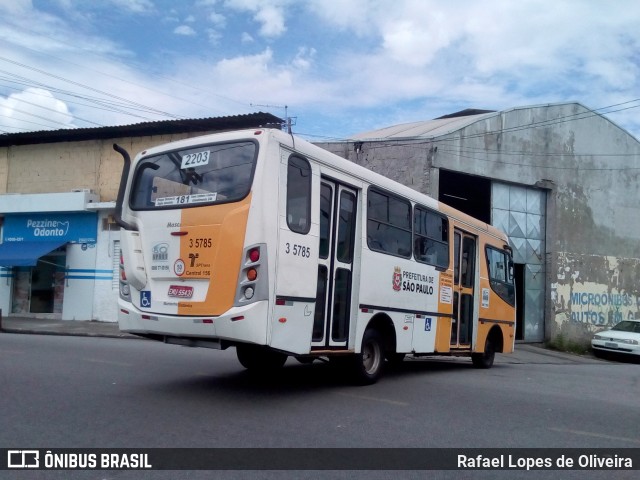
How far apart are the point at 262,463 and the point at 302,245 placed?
3.05 meters

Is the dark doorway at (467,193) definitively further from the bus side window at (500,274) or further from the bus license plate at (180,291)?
the bus license plate at (180,291)

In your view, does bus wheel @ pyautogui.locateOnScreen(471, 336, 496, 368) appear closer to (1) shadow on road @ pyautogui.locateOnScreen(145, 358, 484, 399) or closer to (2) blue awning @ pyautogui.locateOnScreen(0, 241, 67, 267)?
(1) shadow on road @ pyautogui.locateOnScreen(145, 358, 484, 399)

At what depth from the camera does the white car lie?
2172 cm

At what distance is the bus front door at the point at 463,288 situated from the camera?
12289mm

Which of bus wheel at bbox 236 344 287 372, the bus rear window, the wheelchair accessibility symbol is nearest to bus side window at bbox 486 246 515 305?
bus wheel at bbox 236 344 287 372

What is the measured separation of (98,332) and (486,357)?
11.3 meters

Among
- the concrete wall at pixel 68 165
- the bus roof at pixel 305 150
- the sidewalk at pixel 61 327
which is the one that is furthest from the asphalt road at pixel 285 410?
the concrete wall at pixel 68 165

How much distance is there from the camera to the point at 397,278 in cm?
1001

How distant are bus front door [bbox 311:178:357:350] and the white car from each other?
648 inches

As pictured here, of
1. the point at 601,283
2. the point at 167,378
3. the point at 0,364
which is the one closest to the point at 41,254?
the point at 0,364

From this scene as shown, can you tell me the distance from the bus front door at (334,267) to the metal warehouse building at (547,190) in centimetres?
1232

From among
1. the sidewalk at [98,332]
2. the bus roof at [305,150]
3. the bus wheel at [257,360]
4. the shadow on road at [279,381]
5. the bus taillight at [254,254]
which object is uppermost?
the bus roof at [305,150]

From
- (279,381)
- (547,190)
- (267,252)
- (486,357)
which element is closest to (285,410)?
(267,252)

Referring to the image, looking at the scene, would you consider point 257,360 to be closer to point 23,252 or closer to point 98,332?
point 98,332
